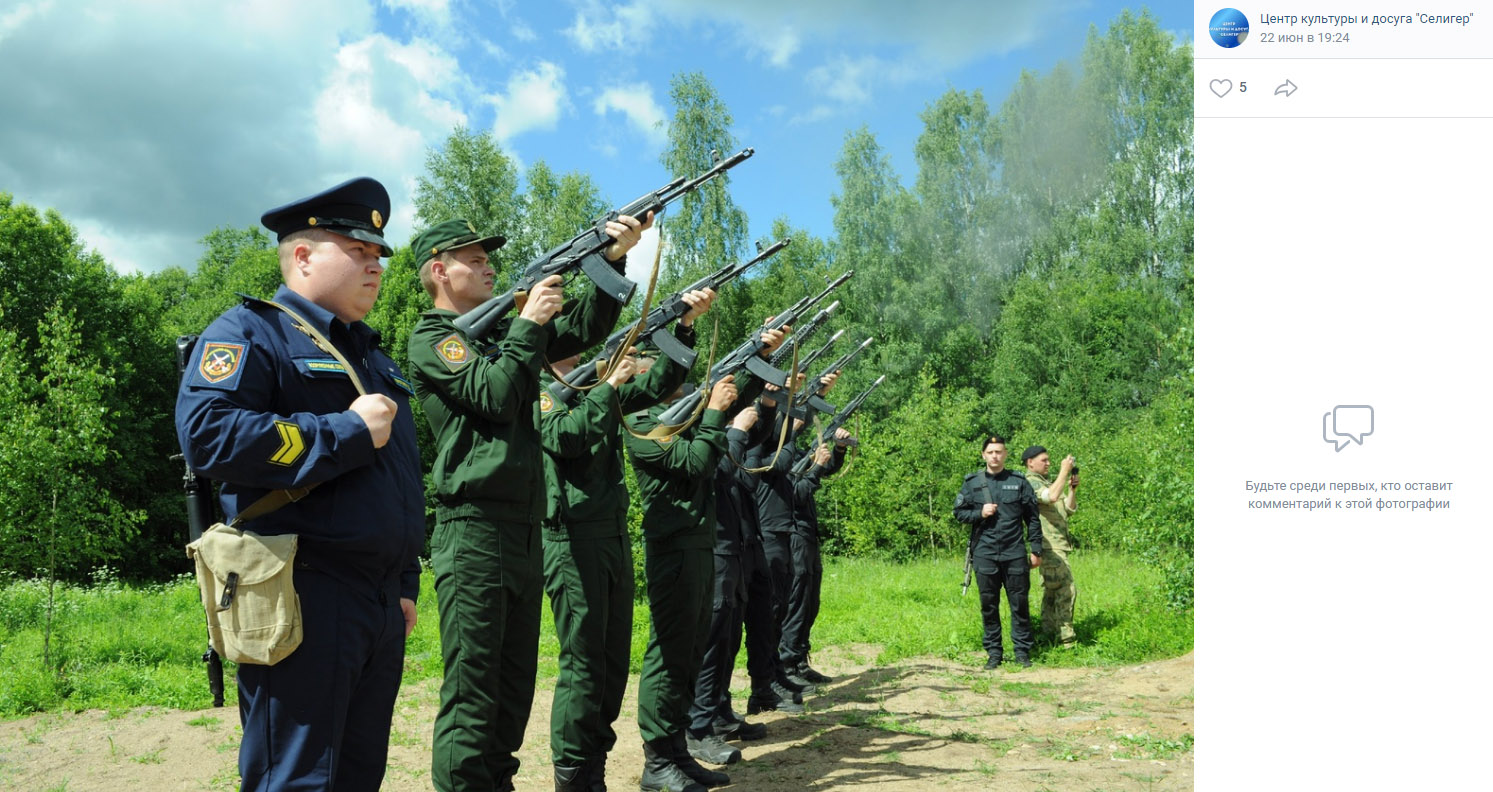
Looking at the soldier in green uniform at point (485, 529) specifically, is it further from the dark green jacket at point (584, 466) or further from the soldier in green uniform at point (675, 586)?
the soldier in green uniform at point (675, 586)

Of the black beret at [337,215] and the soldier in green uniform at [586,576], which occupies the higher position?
the black beret at [337,215]

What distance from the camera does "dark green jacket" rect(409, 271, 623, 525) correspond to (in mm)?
3555

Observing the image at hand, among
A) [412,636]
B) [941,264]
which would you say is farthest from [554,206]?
[412,636]

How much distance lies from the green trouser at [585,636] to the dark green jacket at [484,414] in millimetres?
682

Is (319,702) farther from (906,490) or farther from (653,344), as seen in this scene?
(906,490)

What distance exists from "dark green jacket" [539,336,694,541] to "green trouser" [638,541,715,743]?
55cm

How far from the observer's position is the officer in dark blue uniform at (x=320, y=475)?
2527mm

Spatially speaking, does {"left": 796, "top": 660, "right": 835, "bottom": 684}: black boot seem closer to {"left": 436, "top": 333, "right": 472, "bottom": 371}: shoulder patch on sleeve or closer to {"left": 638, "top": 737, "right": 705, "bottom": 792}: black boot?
{"left": 638, "top": 737, "right": 705, "bottom": 792}: black boot

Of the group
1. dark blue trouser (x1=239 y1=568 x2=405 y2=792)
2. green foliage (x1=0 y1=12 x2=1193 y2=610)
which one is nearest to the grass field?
dark blue trouser (x1=239 y1=568 x2=405 y2=792)

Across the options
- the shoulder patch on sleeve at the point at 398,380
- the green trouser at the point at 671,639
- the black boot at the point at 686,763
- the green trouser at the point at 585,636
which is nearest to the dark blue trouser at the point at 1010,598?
the black boot at the point at 686,763
